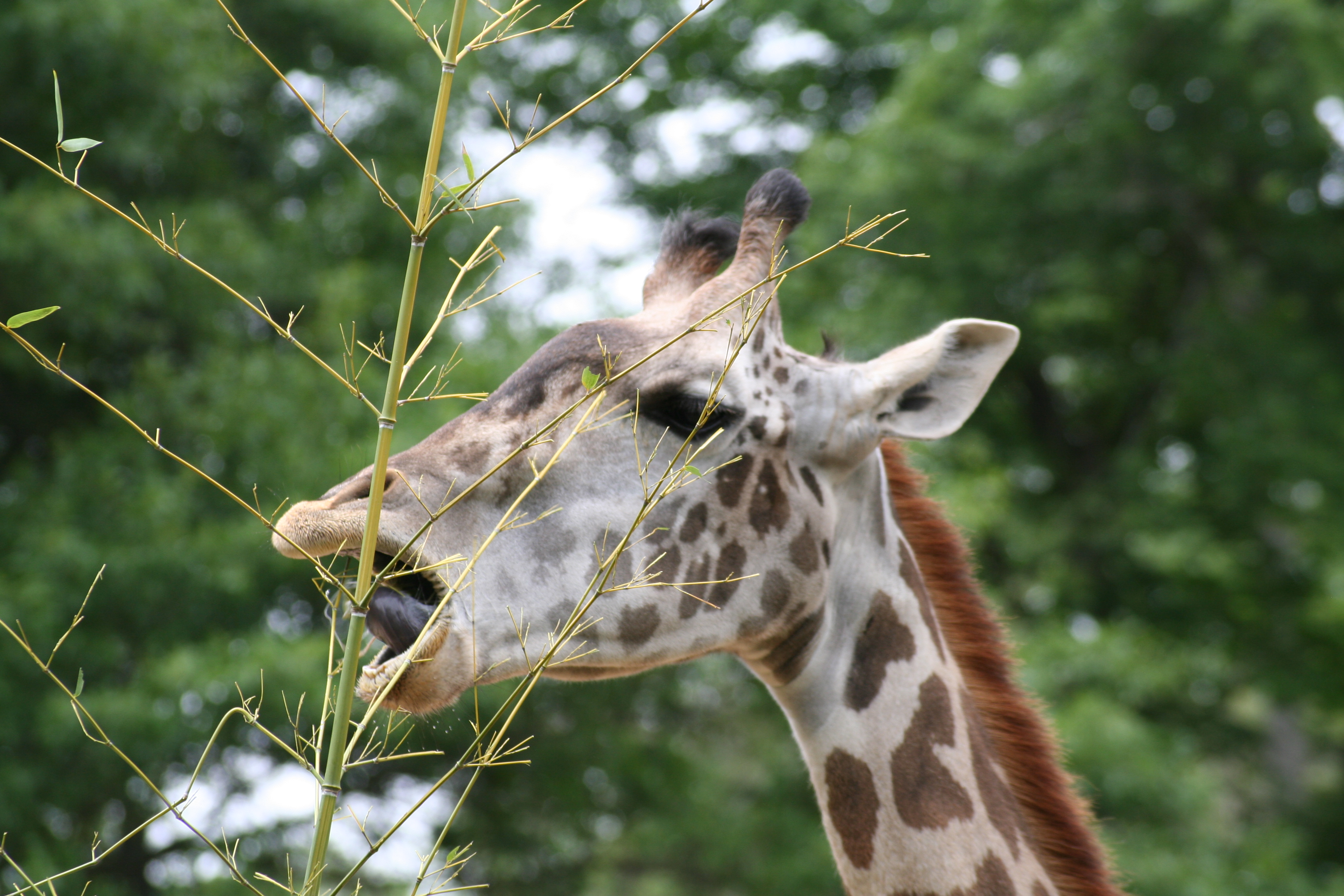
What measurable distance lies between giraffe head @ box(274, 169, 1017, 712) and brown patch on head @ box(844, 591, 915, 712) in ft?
0.34

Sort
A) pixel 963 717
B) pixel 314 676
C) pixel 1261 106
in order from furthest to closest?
pixel 1261 106
pixel 314 676
pixel 963 717

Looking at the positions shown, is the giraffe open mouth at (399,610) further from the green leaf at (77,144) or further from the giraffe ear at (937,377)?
the giraffe ear at (937,377)

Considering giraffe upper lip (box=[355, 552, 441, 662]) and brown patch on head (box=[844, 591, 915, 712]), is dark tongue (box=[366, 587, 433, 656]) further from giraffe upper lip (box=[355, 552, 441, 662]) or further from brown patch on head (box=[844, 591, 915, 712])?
brown patch on head (box=[844, 591, 915, 712])

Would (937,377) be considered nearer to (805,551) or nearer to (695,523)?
(805,551)

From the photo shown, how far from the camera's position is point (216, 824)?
6.65 meters

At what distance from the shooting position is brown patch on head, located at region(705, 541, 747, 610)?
2156 millimetres

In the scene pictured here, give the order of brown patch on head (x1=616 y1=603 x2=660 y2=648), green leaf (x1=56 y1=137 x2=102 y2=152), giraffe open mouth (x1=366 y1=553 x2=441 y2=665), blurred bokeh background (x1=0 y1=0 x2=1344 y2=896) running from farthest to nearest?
blurred bokeh background (x1=0 y1=0 x2=1344 y2=896) → brown patch on head (x1=616 y1=603 x2=660 y2=648) → giraffe open mouth (x1=366 y1=553 x2=441 y2=665) → green leaf (x1=56 y1=137 x2=102 y2=152)

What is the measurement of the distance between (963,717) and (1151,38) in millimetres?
7779

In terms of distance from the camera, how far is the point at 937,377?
2.44 metres

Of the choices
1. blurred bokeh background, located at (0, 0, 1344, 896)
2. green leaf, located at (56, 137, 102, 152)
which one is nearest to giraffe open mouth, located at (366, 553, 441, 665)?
green leaf, located at (56, 137, 102, 152)

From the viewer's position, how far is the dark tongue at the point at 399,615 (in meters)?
1.82

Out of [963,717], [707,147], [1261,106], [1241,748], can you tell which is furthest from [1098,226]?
[963,717]

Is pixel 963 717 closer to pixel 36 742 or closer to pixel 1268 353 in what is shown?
pixel 36 742

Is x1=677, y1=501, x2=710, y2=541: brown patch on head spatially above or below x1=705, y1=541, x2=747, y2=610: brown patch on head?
above
